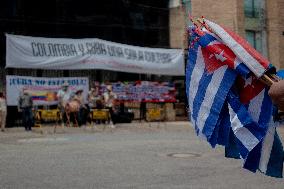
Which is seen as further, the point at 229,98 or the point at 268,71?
the point at 229,98

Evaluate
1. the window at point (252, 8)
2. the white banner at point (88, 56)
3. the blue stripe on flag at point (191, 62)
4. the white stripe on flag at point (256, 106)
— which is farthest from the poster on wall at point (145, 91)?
the white stripe on flag at point (256, 106)

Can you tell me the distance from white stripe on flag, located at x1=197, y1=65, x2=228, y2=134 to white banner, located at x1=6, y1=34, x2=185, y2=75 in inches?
680

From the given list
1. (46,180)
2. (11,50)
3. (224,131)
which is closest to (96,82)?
(11,50)

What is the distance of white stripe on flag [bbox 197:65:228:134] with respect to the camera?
404 centimetres

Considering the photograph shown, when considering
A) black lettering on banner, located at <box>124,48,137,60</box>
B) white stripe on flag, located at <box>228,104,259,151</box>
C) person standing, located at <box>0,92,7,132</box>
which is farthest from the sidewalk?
white stripe on flag, located at <box>228,104,259,151</box>

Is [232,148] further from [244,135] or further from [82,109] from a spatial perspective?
[82,109]

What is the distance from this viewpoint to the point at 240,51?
385 cm

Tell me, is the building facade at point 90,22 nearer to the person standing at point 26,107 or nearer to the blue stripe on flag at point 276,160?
the person standing at point 26,107

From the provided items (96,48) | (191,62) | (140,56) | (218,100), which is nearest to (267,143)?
(218,100)

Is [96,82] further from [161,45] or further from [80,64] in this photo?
[161,45]

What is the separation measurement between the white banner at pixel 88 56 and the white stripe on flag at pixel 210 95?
1726 centimetres

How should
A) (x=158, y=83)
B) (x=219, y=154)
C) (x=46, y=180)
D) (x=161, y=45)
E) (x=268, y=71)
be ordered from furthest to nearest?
(x=161, y=45) < (x=158, y=83) < (x=219, y=154) < (x=46, y=180) < (x=268, y=71)

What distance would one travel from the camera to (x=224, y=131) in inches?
161

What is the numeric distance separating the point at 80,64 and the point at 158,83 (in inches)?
189
